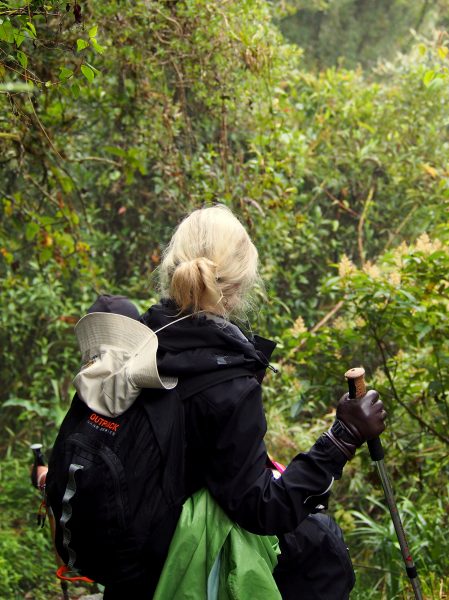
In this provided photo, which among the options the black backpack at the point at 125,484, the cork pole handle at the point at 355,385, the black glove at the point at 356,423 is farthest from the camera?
the cork pole handle at the point at 355,385

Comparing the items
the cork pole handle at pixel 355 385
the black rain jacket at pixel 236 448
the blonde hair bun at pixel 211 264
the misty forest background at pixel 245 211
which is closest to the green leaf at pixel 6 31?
the misty forest background at pixel 245 211

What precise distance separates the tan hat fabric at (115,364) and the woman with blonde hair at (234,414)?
0.22 ft

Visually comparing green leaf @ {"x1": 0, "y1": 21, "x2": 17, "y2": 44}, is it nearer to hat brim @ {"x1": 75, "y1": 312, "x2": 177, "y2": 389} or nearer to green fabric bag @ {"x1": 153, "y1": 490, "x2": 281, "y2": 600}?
hat brim @ {"x1": 75, "y1": 312, "x2": 177, "y2": 389}

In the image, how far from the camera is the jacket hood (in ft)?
7.09

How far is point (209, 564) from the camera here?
2.14 m

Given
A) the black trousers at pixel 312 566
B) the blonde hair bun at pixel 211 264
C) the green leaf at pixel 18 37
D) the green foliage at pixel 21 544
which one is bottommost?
the green foliage at pixel 21 544

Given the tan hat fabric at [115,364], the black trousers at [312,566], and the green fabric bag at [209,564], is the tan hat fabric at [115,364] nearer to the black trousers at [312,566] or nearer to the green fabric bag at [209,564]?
the green fabric bag at [209,564]

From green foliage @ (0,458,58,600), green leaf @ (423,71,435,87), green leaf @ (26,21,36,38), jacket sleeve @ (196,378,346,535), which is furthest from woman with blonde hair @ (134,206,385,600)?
green foliage @ (0,458,58,600)

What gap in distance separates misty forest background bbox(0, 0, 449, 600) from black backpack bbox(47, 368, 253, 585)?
35.7 inches

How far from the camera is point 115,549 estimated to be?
2.10m

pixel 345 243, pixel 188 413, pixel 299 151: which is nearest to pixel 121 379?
pixel 188 413

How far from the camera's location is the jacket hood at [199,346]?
2162 millimetres

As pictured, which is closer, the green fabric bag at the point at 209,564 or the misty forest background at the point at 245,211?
the green fabric bag at the point at 209,564

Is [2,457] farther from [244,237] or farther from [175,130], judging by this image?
[244,237]
